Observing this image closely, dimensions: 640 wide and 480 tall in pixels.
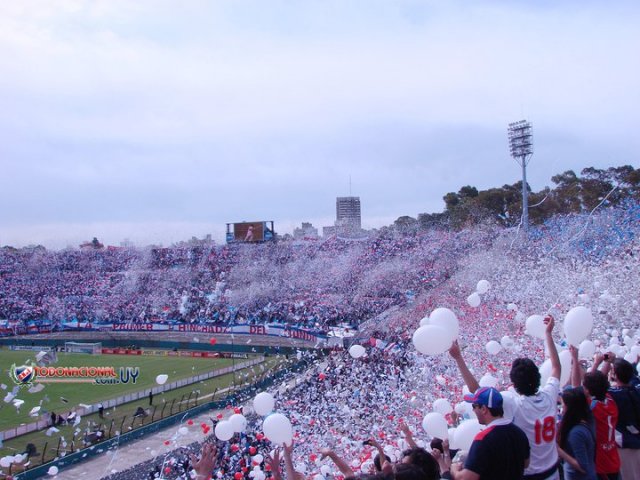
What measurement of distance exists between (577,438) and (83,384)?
27674 millimetres

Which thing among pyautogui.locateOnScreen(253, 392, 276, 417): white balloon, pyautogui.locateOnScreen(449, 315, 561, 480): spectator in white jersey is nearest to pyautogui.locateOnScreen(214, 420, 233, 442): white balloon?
pyautogui.locateOnScreen(253, 392, 276, 417): white balloon

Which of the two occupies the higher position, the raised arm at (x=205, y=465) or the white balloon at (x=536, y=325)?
the white balloon at (x=536, y=325)

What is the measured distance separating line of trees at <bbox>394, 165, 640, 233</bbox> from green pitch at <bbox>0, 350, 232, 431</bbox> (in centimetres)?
2162


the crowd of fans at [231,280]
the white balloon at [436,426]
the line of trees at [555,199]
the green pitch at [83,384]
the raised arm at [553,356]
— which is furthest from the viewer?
the line of trees at [555,199]

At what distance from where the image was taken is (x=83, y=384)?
27.8 m

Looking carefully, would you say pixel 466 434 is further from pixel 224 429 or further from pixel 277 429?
pixel 224 429

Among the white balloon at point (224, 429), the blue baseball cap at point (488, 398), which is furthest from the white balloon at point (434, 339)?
the white balloon at point (224, 429)

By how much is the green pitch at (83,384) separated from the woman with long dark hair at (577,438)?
765 inches

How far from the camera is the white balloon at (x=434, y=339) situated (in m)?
4.47

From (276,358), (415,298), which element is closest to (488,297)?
(415,298)

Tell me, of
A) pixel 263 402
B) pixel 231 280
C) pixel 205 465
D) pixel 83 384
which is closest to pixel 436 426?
pixel 263 402

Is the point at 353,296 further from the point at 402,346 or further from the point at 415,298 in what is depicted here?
the point at 402,346

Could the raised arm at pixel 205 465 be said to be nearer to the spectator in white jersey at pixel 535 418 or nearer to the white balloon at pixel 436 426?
the spectator in white jersey at pixel 535 418

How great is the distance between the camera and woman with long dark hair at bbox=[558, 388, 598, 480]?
398 cm
